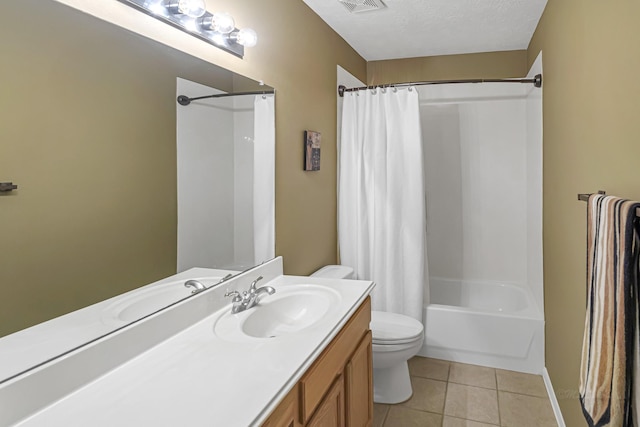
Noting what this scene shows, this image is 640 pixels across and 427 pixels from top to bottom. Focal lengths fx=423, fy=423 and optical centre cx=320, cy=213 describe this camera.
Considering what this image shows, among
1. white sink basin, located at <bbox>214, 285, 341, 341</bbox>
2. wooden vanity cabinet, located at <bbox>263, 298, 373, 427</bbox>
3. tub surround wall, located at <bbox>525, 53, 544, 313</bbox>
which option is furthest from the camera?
tub surround wall, located at <bbox>525, 53, 544, 313</bbox>

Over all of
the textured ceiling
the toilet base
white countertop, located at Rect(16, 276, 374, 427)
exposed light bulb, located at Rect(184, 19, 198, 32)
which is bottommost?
the toilet base

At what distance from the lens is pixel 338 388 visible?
153 centimetres

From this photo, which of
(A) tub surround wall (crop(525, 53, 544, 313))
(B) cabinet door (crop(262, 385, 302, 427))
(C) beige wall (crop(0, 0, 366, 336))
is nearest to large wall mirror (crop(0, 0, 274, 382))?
(C) beige wall (crop(0, 0, 366, 336))

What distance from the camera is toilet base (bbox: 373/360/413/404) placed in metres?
2.46

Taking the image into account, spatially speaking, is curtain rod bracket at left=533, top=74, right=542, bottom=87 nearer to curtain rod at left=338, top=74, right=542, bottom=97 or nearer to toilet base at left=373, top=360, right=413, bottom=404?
curtain rod at left=338, top=74, right=542, bottom=97

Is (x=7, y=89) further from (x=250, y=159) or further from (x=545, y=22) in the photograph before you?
(x=545, y=22)

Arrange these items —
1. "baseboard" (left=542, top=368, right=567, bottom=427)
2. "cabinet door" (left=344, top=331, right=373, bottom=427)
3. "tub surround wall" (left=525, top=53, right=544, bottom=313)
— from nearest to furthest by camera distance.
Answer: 1. "cabinet door" (left=344, top=331, right=373, bottom=427)
2. "baseboard" (left=542, top=368, right=567, bottom=427)
3. "tub surround wall" (left=525, top=53, right=544, bottom=313)

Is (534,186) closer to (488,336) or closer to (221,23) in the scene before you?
(488,336)

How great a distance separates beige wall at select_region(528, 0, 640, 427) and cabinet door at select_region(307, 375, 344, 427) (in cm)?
104

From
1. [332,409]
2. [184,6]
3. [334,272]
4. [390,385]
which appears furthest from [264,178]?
[390,385]

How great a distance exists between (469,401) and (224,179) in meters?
1.91

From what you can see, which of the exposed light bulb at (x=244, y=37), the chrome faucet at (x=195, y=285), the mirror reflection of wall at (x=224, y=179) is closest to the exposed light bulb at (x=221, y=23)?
the exposed light bulb at (x=244, y=37)

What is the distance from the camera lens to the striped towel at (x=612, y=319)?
1.00 metres

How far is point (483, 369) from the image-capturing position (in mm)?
2865
